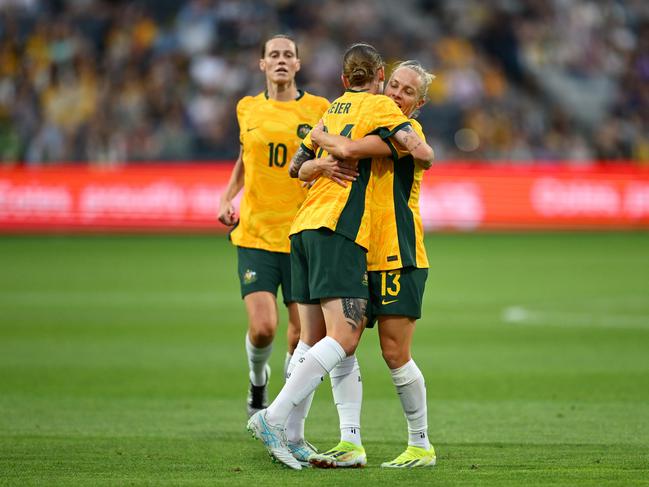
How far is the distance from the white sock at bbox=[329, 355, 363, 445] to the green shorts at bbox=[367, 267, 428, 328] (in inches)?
16.2

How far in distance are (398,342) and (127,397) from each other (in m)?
3.58

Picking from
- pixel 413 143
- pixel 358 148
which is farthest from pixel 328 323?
pixel 413 143

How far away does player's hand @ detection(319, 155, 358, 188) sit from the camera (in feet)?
22.3

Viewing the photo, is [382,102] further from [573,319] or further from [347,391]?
[573,319]

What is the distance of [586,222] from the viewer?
26797mm

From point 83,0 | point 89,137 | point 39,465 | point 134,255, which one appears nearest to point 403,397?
point 39,465

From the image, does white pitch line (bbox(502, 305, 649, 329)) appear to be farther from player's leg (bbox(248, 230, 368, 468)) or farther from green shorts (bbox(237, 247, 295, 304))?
player's leg (bbox(248, 230, 368, 468))

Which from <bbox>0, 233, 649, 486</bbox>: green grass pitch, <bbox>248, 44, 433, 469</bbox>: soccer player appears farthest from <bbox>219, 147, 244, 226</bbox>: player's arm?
<bbox>248, 44, 433, 469</bbox>: soccer player

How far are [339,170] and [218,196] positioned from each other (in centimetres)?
1900

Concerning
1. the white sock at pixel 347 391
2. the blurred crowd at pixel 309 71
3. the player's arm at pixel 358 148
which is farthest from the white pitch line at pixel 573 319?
the blurred crowd at pixel 309 71

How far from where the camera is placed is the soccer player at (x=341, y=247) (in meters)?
6.71

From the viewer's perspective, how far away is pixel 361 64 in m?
6.83

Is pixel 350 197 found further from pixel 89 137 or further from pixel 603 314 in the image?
pixel 89 137

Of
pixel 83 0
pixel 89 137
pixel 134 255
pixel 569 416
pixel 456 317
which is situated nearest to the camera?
pixel 569 416
